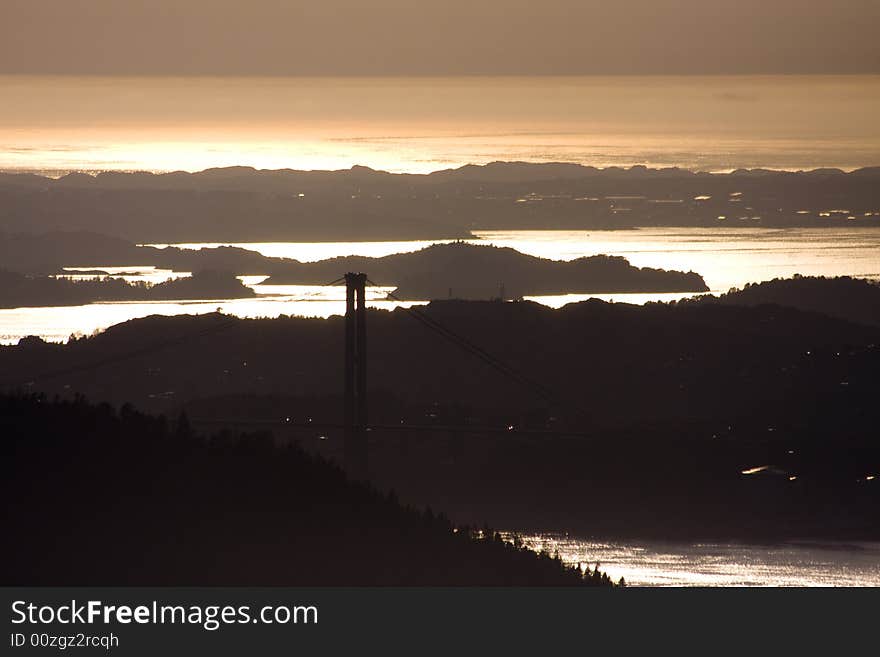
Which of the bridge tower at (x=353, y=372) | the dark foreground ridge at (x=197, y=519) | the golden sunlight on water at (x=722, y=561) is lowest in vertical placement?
the golden sunlight on water at (x=722, y=561)

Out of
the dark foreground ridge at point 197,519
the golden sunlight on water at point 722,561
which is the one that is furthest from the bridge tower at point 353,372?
the golden sunlight on water at point 722,561

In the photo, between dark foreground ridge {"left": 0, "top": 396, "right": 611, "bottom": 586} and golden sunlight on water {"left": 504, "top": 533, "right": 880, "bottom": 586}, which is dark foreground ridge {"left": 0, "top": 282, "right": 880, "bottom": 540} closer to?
golden sunlight on water {"left": 504, "top": 533, "right": 880, "bottom": 586}

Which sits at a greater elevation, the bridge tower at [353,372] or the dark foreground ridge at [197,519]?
the bridge tower at [353,372]

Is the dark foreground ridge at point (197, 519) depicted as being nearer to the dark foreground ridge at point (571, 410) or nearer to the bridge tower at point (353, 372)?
the bridge tower at point (353, 372)

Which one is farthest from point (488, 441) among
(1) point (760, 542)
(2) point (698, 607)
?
(2) point (698, 607)

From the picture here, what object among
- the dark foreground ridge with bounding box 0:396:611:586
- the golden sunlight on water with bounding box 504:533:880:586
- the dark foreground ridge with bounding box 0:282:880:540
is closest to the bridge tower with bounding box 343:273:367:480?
the dark foreground ridge with bounding box 0:396:611:586

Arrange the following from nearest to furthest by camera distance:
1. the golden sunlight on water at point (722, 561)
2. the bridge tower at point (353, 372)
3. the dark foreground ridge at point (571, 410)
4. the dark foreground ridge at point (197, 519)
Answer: the dark foreground ridge at point (197, 519)
the bridge tower at point (353, 372)
the golden sunlight on water at point (722, 561)
the dark foreground ridge at point (571, 410)
